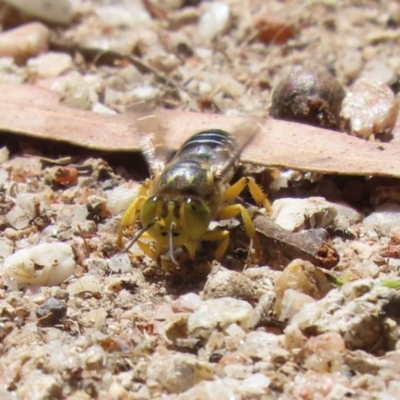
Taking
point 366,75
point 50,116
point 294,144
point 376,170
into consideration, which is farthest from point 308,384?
point 366,75

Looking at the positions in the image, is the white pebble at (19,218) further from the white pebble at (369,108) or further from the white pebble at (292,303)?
the white pebble at (369,108)

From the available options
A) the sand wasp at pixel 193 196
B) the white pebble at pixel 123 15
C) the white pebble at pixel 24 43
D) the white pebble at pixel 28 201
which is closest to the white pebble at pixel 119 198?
the sand wasp at pixel 193 196

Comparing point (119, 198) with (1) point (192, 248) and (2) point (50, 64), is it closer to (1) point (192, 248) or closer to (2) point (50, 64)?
(1) point (192, 248)

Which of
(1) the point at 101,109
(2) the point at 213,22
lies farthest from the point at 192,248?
(2) the point at 213,22

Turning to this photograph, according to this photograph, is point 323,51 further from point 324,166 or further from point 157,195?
point 157,195

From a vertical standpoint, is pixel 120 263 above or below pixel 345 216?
below
